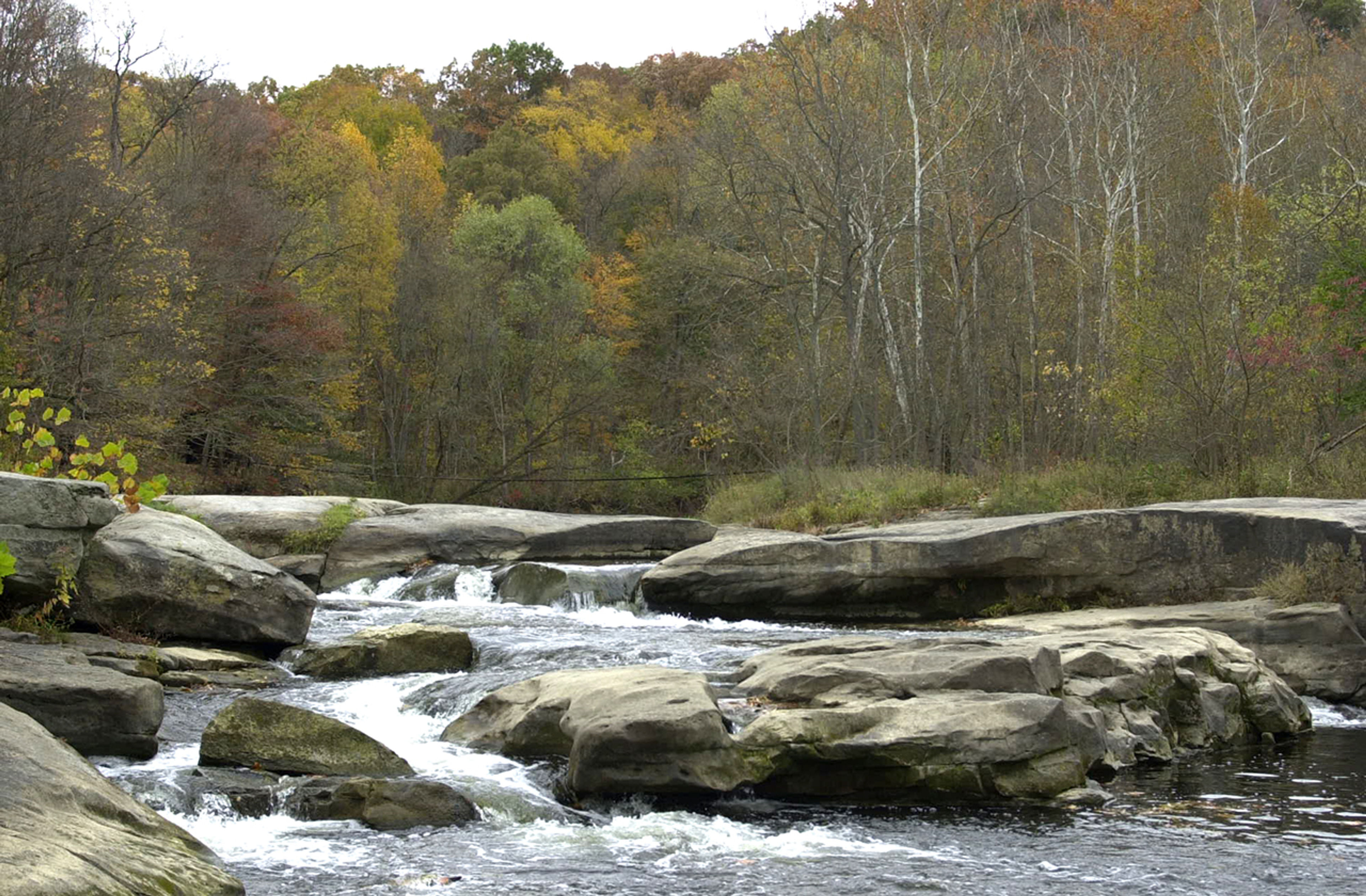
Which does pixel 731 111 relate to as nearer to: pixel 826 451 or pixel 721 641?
pixel 826 451

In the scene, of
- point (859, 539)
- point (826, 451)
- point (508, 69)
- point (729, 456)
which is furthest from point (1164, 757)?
point (508, 69)

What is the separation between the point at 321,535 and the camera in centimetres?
1798

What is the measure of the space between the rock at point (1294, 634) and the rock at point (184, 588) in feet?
22.6

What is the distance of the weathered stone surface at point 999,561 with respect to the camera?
13.2 m

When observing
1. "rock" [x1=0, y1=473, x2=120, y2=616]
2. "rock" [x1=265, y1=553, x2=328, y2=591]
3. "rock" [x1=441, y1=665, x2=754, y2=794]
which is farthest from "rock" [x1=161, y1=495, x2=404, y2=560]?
"rock" [x1=441, y1=665, x2=754, y2=794]

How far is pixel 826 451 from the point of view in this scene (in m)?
26.5

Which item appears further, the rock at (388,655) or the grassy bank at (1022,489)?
the grassy bank at (1022,489)

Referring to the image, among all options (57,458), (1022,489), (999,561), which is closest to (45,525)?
(57,458)

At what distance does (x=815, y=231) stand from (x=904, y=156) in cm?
245

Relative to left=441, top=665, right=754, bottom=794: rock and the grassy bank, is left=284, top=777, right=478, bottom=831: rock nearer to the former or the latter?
left=441, top=665, right=754, bottom=794: rock

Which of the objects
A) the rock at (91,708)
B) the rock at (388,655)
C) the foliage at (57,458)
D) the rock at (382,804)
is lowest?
the rock at (382,804)

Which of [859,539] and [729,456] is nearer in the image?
[859,539]

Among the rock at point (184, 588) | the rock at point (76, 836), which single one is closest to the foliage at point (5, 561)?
the rock at point (76, 836)

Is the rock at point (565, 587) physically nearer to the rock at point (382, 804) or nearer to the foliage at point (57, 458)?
the foliage at point (57, 458)
